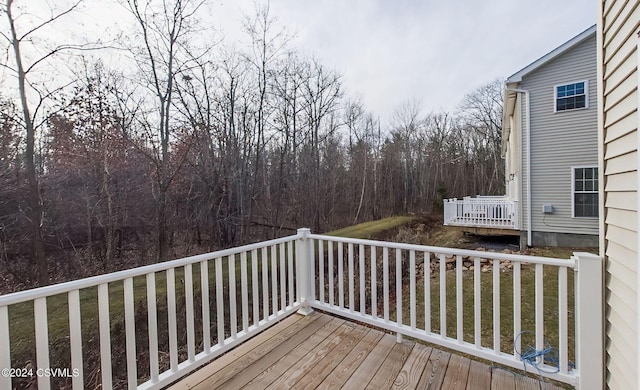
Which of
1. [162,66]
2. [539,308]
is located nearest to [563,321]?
[539,308]

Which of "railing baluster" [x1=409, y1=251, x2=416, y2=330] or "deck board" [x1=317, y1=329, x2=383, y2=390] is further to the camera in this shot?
"railing baluster" [x1=409, y1=251, x2=416, y2=330]

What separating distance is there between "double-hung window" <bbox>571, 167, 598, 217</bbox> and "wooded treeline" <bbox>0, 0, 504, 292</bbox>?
7.65 m

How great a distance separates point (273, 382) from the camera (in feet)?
6.30

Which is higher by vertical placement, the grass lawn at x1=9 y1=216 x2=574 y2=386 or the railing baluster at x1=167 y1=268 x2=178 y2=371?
the railing baluster at x1=167 y1=268 x2=178 y2=371

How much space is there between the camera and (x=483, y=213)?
884 cm

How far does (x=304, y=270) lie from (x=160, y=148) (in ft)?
15.6

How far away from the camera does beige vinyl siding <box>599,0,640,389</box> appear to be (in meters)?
1.25

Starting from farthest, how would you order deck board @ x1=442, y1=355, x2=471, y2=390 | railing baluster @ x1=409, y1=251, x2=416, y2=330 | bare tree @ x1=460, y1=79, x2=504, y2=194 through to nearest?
bare tree @ x1=460, y1=79, x2=504, y2=194, railing baluster @ x1=409, y1=251, x2=416, y2=330, deck board @ x1=442, y1=355, x2=471, y2=390

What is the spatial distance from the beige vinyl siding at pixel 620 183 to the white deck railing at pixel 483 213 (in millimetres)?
7434

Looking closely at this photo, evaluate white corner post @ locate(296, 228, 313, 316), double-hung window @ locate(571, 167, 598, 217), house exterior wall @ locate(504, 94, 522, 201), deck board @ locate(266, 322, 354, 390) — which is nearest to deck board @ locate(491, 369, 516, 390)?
deck board @ locate(266, 322, 354, 390)

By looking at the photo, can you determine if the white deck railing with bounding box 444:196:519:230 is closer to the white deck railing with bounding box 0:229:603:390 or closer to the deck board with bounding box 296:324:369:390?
the white deck railing with bounding box 0:229:603:390

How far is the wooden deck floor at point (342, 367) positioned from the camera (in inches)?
74.1

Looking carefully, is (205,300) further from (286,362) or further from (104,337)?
(286,362)

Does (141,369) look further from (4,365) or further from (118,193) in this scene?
(118,193)
